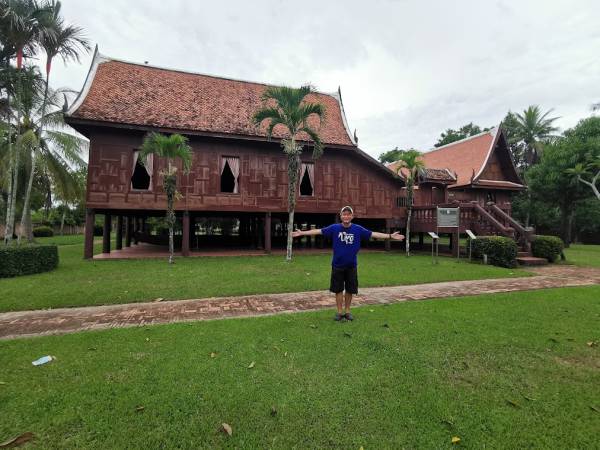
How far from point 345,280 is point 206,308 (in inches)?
103

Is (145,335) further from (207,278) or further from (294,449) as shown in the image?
(207,278)

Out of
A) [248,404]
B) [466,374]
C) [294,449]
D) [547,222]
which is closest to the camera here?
[294,449]

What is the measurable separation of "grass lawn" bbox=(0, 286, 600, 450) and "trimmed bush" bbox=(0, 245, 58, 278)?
6035mm

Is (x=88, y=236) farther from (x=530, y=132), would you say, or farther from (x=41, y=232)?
(x=530, y=132)

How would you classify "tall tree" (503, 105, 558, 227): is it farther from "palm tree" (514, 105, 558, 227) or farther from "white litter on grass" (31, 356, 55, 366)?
"white litter on grass" (31, 356, 55, 366)

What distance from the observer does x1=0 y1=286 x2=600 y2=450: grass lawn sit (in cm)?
228

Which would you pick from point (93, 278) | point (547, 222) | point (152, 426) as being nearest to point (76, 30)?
point (93, 278)

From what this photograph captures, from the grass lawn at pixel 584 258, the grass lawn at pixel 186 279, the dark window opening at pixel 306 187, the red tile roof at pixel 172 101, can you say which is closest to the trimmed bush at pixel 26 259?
the grass lawn at pixel 186 279

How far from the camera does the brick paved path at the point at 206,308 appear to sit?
4.76 m

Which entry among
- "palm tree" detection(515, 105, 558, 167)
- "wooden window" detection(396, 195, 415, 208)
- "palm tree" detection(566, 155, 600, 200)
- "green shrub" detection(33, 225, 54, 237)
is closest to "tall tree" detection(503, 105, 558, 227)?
"palm tree" detection(515, 105, 558, 167)

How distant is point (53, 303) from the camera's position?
5.86 meters

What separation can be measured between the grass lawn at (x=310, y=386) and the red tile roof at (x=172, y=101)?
33.3ft

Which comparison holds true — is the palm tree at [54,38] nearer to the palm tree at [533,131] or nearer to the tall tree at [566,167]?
the tall tree at [566,167]

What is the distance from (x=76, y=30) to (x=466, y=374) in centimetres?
1459
